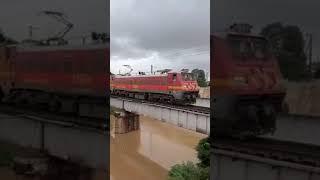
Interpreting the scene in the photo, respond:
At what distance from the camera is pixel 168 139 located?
52.8ft

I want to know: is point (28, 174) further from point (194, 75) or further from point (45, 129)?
point (194, 75)

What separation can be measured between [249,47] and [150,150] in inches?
483

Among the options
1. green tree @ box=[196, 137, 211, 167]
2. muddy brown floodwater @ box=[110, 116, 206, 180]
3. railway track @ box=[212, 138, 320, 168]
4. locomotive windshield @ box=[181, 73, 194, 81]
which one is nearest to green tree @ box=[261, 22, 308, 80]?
railway track @ box=[212, 138, 320, 168]

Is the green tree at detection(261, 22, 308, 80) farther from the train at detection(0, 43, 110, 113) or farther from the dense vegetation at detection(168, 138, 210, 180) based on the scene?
the dense vegetation at detection(168, 138, 210, 180)

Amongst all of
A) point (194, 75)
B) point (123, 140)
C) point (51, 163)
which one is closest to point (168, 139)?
point (123, 140)

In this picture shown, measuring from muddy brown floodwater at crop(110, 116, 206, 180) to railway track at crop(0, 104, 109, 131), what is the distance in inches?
301

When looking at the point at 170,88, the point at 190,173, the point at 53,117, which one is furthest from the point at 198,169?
the point at 53,117

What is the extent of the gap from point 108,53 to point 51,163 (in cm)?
112

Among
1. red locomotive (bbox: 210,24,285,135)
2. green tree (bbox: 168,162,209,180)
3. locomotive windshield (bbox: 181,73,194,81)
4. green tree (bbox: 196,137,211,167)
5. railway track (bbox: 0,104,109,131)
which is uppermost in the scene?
locomotive windshield (bbox: 181,73,194,81)

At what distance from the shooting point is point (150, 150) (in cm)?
1518

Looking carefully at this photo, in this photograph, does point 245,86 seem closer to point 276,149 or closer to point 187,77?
point 276,149

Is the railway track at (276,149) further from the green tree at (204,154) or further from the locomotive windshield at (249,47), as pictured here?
the green tree at (204,154)

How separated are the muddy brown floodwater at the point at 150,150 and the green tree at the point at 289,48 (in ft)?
27.6

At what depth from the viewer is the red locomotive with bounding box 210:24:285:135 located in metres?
3.01
